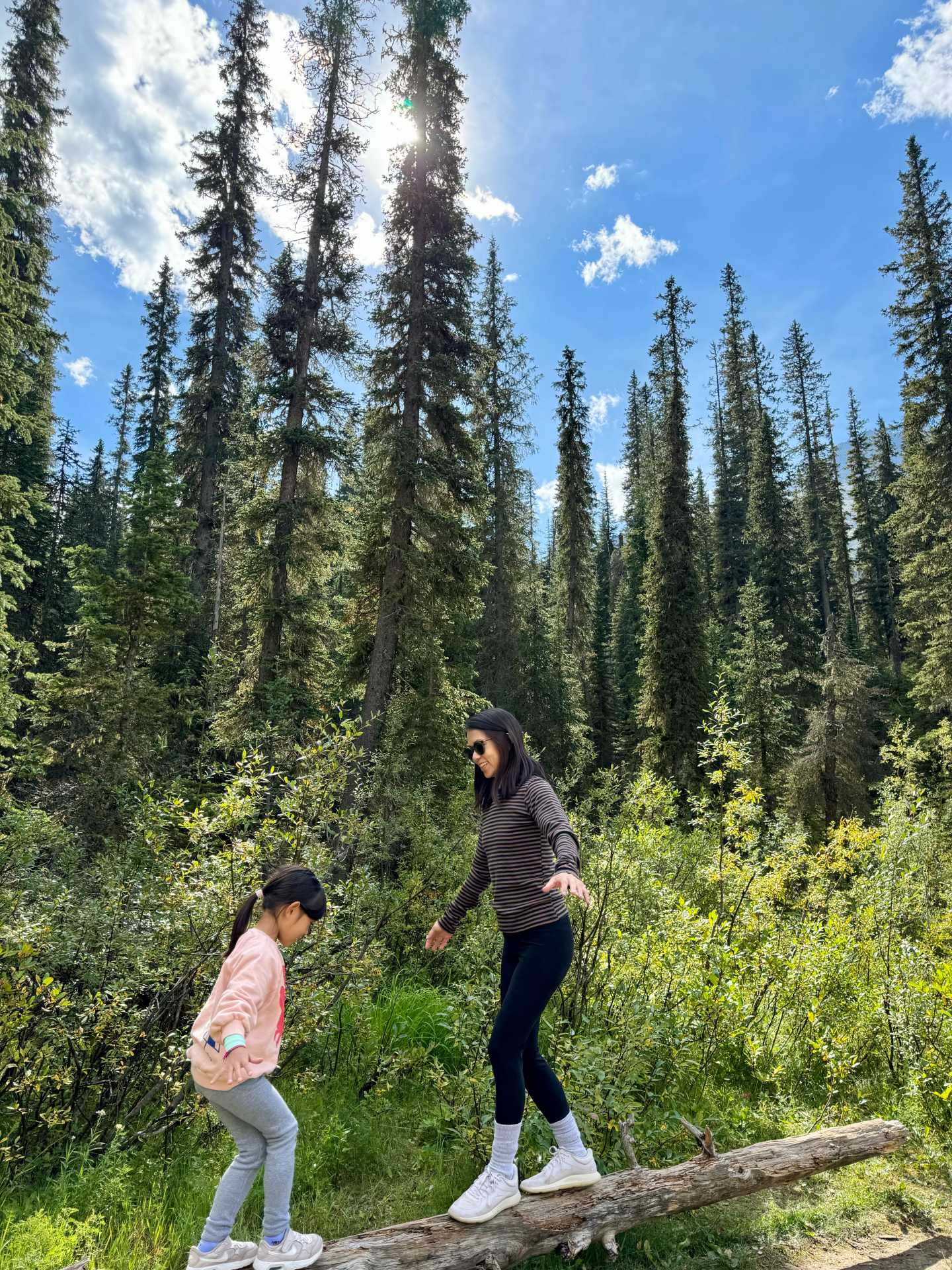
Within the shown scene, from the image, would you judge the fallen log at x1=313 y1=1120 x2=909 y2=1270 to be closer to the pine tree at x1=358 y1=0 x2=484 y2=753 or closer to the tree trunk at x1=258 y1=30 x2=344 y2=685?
Answer: the pine tree at x1=358 y1=0 x2=484 y2=753

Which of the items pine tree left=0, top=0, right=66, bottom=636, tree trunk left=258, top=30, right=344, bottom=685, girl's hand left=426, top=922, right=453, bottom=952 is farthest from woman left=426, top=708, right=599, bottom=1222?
tree trunk left=258, top=30, right=344, bottom=685

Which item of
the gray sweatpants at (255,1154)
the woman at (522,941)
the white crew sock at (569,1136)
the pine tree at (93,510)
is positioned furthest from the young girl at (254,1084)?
the pine tree at (93,510)

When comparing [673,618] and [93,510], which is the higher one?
[93,510]

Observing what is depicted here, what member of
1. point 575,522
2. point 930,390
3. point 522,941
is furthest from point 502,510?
point 522,941

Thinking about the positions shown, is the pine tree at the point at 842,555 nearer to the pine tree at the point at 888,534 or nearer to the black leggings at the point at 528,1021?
the pine tree at the point at 888,534

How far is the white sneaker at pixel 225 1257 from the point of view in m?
2.65

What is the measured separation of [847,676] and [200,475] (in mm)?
22596

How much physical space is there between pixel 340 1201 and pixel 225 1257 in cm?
108

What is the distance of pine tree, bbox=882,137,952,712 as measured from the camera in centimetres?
1838

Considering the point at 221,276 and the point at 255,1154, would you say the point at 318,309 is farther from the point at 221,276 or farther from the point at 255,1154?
the point at 255,1154

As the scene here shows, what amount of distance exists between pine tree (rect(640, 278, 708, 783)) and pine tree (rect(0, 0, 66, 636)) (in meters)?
20.9

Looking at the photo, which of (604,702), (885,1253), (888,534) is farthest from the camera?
(888,534)

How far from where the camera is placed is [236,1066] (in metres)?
2.60

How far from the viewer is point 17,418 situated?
9016 mm
